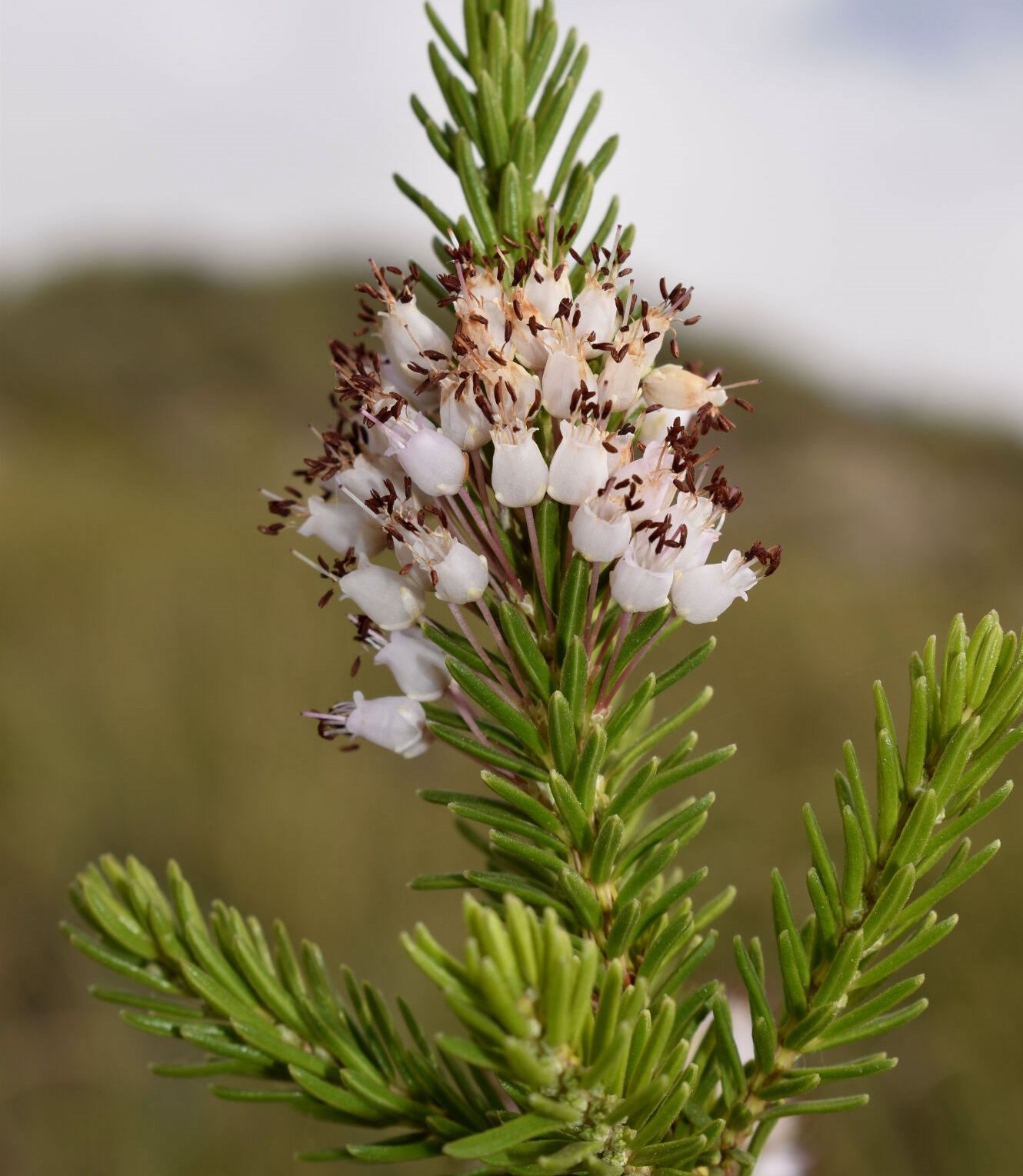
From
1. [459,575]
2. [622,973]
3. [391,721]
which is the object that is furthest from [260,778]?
[622,973]

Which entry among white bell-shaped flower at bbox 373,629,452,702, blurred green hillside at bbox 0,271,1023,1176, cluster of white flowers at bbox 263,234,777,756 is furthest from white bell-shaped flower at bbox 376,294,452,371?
blurred green hillside at bbox 0,271,1023,1176

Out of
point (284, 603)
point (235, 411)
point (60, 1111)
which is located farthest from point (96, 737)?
point (235, 411)

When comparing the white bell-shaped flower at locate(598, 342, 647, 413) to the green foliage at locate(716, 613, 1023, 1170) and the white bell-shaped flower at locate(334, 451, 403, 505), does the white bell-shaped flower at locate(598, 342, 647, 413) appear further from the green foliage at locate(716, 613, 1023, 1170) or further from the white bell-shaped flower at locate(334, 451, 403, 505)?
the green foliage at locate(716, 613, 1023, 1170)

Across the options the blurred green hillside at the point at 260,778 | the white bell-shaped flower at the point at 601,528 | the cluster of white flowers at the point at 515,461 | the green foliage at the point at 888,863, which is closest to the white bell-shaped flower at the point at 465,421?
the cluster of white flowers at the point at 515,461

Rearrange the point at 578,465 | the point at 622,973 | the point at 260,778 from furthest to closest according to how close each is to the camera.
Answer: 1. the point at 260,778
2. the point at 578,465
3. the point at 622,973

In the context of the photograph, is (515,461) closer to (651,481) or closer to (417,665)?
(651,481)

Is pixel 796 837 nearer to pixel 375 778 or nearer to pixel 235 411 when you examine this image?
pixel 375 778
